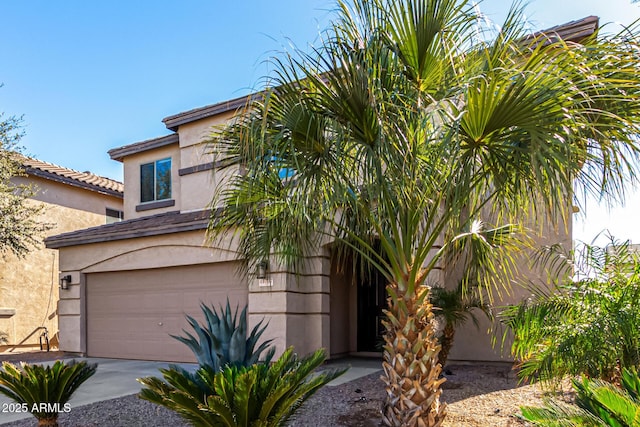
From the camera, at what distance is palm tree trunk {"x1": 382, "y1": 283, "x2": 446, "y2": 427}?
Answer: 18.2 ft

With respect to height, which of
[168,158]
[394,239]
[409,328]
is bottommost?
[409,328]

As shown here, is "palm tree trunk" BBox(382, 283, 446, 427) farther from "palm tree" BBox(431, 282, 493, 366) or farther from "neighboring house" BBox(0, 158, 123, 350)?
"neighboring house" BBox(0, 158, 123, 350)

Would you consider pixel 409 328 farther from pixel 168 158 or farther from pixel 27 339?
pixel 27 339

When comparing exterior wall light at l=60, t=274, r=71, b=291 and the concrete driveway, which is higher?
exterior wall light at l=60, t=274, r=71, b=291

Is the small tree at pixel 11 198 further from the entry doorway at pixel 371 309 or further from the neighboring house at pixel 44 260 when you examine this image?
the entry doorway at pixel 371 309

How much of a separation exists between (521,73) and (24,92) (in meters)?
15.7

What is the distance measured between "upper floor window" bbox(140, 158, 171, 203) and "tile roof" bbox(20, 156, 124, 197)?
4468 millimetres

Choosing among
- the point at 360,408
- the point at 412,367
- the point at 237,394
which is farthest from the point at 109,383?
the point at 412,367

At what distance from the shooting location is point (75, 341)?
606 inches

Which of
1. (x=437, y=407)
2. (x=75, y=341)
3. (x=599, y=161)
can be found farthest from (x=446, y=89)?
(x=75, y=341)

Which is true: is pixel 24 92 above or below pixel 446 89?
above

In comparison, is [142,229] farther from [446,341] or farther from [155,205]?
[446,341]

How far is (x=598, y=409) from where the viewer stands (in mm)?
3566

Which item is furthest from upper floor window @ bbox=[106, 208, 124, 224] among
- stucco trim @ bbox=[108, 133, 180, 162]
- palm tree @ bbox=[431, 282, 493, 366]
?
palm tree @ bbox=[431, 282, 493, 366]
